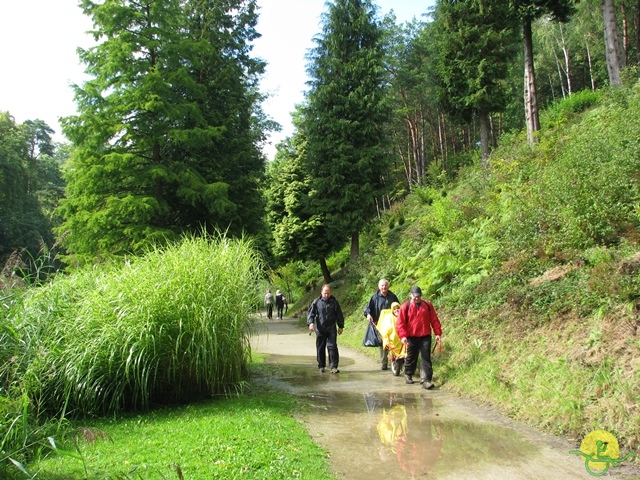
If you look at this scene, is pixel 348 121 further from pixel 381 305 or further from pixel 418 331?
pixel 418 331

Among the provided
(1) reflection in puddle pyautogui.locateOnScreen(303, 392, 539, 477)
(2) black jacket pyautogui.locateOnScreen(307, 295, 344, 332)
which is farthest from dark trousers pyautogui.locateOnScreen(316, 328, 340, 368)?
(1) reflection in puddle pyautogui.locateOnScreen(303, 392, 539, 477)

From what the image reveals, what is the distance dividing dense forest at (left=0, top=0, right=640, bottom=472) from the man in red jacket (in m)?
0.44

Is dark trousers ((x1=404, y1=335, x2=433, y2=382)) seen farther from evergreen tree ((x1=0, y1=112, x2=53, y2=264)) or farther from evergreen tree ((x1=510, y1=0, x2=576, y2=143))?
evergreen tree ((x1=0, y1=112, x2=53, y2=264))

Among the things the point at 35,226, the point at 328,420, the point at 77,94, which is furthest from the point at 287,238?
the point at 35,226

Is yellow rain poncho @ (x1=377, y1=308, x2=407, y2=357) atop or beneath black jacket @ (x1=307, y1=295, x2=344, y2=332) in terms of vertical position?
beneath

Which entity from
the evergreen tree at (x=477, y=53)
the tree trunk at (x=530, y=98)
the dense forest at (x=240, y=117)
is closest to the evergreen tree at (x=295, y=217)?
the dense forest at (x=240, y=117)

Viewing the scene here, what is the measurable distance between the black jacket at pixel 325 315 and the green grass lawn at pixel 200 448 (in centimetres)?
323

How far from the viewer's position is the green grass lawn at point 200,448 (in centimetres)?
440

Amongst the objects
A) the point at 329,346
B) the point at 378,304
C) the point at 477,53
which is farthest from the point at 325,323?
the point at 477,53

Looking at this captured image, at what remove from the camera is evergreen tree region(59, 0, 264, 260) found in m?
17.2

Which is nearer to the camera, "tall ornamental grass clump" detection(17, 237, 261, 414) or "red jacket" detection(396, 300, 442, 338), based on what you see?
"tall ornamental grass clump" detection(17, 237, 261, 414)

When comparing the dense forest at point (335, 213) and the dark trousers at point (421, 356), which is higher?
the dense forest at point (335, 213)

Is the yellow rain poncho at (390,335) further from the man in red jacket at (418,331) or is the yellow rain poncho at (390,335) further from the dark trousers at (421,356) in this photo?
the man in red jacket at (418,331)

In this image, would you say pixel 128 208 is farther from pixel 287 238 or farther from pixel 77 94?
pixel 287 238
